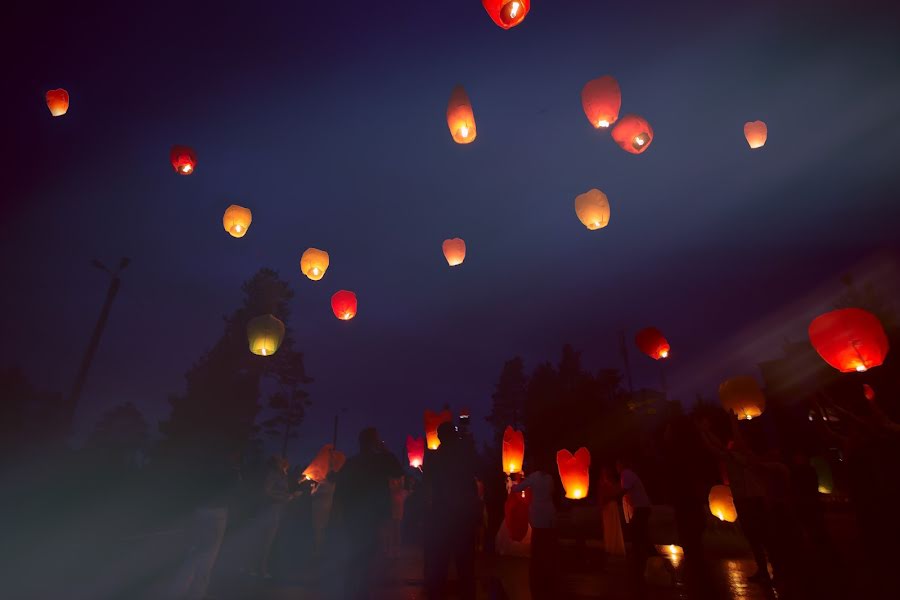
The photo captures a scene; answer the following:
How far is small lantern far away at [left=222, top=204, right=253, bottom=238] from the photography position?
34.2 feet

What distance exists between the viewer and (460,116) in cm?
779

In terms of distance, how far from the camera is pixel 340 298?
1177 centimetres

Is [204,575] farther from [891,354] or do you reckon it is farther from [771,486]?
[891,354]

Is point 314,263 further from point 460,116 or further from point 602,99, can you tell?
point 602,99

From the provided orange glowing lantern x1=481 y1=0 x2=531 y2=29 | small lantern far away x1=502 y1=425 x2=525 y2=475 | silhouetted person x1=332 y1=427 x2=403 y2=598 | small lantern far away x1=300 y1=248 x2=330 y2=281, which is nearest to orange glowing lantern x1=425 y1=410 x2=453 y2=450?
small lantern far away x1=502 y1=425 x2=525 y2=475

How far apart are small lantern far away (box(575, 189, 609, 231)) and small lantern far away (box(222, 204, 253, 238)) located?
6.84 meters

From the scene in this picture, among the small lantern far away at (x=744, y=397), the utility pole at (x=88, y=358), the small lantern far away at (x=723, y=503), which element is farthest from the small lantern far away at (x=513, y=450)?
the utility pole at (x=88, y=358)

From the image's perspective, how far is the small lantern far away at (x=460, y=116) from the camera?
7.72 meters

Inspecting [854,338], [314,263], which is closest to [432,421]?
[314,263]

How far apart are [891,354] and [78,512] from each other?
20663mm

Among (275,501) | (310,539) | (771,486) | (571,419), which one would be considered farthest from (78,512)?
(571,419)

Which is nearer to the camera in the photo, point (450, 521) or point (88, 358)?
point (450, 521)

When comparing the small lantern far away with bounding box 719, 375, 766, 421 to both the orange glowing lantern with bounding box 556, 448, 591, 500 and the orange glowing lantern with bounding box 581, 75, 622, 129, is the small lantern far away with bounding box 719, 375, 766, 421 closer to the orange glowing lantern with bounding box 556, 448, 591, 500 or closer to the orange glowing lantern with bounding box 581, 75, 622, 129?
the orange glowing lantern with bounding box 556, 448, 591, 500

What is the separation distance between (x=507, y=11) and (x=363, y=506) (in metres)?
5.82
